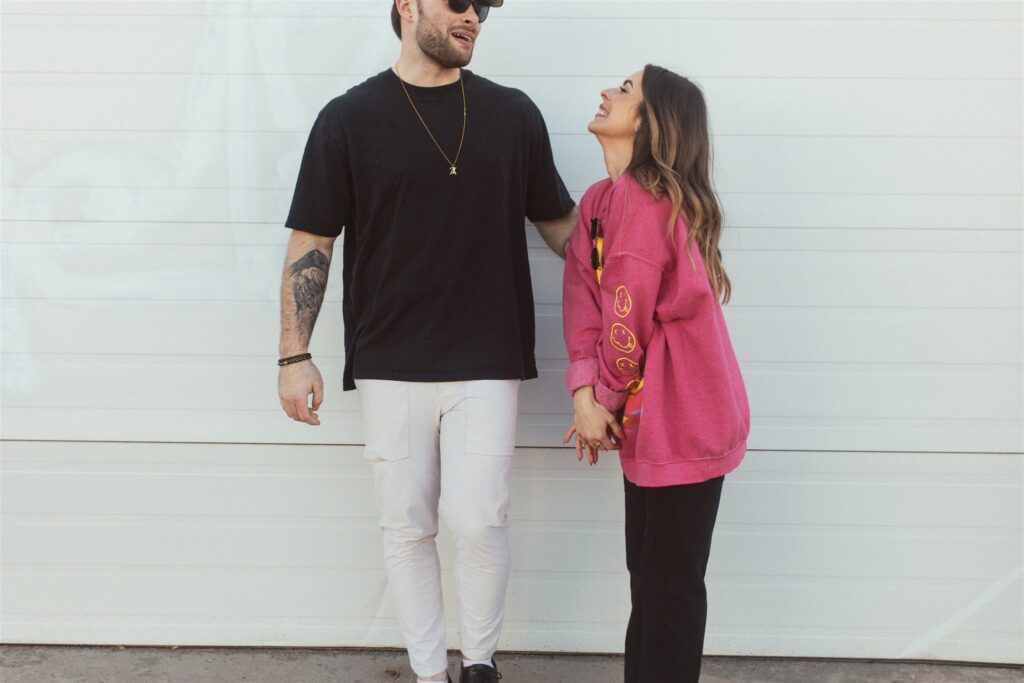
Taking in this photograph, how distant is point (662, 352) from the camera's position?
2178mm

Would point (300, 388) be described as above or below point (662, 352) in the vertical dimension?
→ below

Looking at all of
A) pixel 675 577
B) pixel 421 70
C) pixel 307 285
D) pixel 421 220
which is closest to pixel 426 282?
pixel 421 220

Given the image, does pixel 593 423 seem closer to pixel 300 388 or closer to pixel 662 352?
pixel 662 352

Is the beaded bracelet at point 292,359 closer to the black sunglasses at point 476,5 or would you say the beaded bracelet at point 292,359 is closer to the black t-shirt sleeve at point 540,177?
the black t-shirt sleeve at point 540,177

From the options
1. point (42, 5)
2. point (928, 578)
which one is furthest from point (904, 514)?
point (42, 5)

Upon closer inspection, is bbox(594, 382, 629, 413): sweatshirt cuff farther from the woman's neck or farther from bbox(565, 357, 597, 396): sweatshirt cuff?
the woman's neck

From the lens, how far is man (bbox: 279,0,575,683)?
8.04 ft

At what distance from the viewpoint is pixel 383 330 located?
2.48 metres

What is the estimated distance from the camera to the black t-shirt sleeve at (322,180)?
2467 millimetres

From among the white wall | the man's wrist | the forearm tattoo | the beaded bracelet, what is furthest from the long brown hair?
the beaded bracelet

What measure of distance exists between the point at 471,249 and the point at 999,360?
1.75m

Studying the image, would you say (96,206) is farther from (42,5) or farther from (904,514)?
(904,514)

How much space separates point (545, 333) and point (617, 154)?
83 centimetres

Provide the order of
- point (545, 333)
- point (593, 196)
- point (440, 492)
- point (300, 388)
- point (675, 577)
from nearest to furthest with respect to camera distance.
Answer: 1. point (675, 577)
2. point (593, 196)
3. point (300, 388)
4. point (440, 492)
5. point (545, 333)
